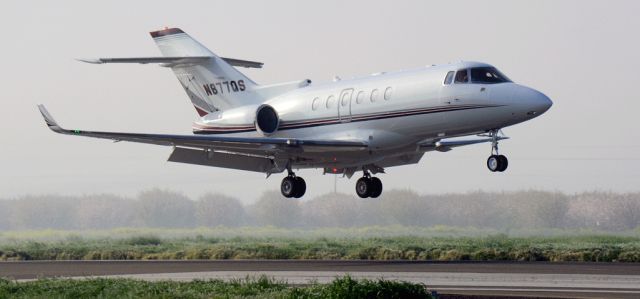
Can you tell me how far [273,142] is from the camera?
33125 millimetres

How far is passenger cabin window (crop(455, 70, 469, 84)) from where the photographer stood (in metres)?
29.8

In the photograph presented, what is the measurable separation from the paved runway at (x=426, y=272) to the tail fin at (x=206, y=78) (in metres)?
7.05

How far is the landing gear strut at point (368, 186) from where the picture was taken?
122 feet

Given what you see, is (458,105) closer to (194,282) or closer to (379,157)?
(379,157)

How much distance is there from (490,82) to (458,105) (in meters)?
1.12

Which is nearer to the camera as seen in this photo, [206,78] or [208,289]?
[208,289]

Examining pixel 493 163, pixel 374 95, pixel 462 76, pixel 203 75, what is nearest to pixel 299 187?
pixel 374 95

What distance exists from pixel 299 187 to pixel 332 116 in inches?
130

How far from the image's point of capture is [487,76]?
2969cm

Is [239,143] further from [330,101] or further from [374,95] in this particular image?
[374,95]

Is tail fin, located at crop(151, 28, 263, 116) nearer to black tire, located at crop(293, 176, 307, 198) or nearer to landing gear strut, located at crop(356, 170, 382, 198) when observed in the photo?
black tire, located at crop(293, 176, 307, 198)

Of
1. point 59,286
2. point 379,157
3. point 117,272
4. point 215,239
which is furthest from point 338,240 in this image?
point 59,286

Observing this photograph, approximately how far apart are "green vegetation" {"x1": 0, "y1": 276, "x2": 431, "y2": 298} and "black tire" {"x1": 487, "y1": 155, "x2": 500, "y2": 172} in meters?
9.31

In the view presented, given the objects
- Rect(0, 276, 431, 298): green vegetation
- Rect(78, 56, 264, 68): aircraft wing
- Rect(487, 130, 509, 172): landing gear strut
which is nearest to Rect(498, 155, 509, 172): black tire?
Rect(487, 130, 509, 172): landing gear strut
